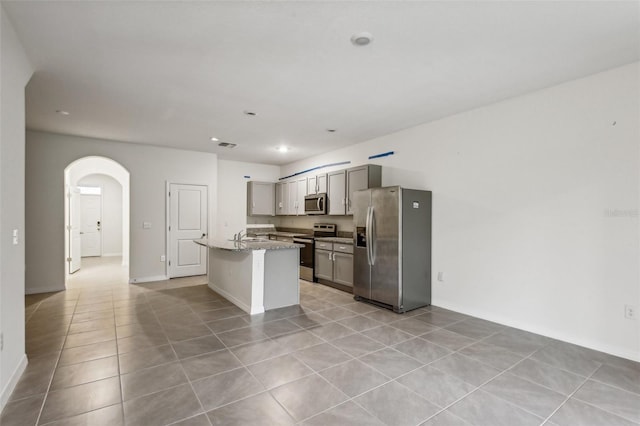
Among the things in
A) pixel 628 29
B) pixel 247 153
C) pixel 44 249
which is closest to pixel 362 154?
pixel 247 153

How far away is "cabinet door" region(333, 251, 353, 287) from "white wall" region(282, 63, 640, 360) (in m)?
1.40

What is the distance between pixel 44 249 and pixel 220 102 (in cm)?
423

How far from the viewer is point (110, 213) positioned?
33.1 ft

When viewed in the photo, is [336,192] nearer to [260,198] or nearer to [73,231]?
[260,198]

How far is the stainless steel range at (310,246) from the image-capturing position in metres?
6.16

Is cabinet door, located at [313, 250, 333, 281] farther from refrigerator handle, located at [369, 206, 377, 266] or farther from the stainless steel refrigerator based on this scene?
refrigerator handle, located at [369, 206, 377, 266]

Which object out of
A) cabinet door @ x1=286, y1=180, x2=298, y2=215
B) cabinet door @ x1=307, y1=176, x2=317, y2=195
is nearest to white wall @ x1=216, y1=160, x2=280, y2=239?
cabinet door @ x1=286, y1=180, x2=298, y2=215

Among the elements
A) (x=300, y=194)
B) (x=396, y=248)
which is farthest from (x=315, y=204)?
(x=396, y=248)

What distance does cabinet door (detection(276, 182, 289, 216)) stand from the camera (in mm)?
7564

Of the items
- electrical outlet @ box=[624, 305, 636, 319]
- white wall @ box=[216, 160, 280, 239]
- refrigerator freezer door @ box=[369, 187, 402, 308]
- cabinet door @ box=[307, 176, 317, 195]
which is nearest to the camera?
electrical outlet @ box=[624, 305, 636, 319]

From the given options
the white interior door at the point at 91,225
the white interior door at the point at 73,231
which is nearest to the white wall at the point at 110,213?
the white interior door at the point at 91,225

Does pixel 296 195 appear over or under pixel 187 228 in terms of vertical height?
over

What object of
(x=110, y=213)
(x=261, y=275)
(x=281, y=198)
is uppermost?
(x=281, y=198)

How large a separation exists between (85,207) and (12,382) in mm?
9157
